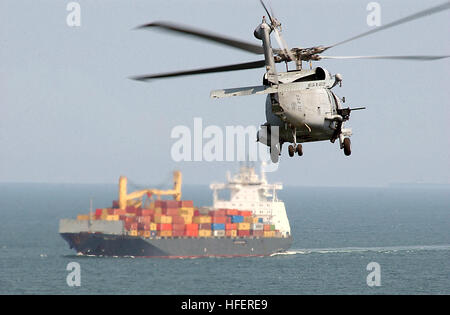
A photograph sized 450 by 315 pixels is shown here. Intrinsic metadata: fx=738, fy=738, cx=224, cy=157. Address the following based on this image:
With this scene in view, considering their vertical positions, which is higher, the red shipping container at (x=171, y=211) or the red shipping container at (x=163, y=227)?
the red shipping container at (x=171, y=211)

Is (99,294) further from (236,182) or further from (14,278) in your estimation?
(236,182)

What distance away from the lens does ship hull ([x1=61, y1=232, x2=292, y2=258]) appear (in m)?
77.6

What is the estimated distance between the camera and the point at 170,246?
78.0 meters

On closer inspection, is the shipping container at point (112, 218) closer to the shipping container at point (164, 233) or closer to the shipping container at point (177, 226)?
the shipping container at point (164, 233)

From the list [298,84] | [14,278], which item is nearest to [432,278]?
[14,278]

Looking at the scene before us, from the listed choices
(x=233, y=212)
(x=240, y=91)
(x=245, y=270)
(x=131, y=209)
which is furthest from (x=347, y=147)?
(x=131, y=209)

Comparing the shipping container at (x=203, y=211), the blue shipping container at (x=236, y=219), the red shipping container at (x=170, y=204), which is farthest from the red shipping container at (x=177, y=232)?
the blue shipping container at (x=236, y=219)

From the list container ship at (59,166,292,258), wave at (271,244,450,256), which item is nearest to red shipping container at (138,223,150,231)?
container ship at (59,166,292,258)

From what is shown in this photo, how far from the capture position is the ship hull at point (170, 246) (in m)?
77.6

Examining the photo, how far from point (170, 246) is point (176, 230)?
6.19ft

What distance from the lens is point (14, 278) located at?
72.2 meters

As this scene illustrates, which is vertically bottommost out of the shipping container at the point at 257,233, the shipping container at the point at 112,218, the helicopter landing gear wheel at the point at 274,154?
the shipping container at the point at 257,233

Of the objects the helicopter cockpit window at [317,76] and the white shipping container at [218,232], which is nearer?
the helicopter cockpit window at [317,76]

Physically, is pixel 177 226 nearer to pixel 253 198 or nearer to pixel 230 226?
pixel 230 226
